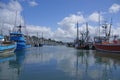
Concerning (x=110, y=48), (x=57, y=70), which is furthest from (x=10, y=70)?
(x=110, y=48)

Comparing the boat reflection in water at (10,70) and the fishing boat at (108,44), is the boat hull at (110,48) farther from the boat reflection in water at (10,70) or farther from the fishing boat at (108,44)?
the boat reflection in water at (10,70)

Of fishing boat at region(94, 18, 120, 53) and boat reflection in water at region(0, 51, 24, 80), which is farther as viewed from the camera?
fishing boat at region(94, 18, 120, 53)

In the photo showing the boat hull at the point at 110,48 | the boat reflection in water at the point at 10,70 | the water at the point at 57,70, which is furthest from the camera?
the boat hull at the point at 110,48

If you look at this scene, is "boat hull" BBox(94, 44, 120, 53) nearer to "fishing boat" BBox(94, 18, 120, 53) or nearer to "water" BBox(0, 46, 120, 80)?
"fishing boat" BBox(94, 18, 120, 53)

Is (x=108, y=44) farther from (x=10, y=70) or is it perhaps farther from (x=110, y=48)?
(x=10, y=70)

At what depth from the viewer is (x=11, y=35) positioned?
2356 inches

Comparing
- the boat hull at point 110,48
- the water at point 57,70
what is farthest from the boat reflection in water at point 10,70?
the boat hull at point 110,48

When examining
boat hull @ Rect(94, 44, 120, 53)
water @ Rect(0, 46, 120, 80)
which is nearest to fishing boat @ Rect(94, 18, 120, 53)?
boat hull @ Rect(94, 44, 120, 53)

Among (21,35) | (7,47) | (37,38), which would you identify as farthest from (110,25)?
(37,38)

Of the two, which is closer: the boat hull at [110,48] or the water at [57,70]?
the water at [57,70]

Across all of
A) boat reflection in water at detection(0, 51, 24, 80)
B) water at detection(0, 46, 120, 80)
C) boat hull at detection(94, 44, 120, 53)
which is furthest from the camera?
boat hull at detection(94, 44, 120, 53)

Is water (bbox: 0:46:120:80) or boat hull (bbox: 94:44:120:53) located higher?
boat hull (bbox: 94:44:120:53)

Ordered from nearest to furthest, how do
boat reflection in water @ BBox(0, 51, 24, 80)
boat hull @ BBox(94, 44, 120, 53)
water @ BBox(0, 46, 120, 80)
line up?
boat reflection in water @ BBox(0, 51, 24, 80) → water @ BBox(0, 46, 120, 80) → boat hull @ BBox(94, 44, 120, 53)

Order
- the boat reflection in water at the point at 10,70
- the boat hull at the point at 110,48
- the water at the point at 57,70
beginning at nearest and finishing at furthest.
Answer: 1. the boat reflection in water at the point at 10,70
2. the water at the point at 57,70
3. the boat hull at the point at 110,48
